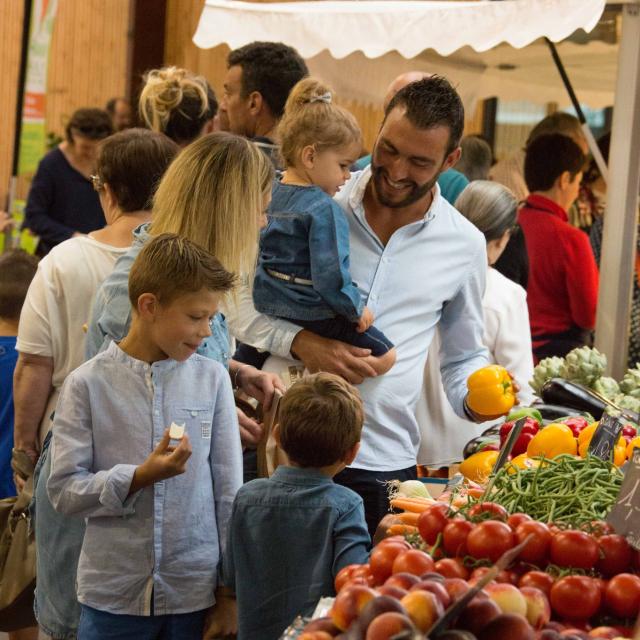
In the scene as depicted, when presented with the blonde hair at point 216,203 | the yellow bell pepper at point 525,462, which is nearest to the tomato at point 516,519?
Answer: the yellow bell pepper at point 525,462

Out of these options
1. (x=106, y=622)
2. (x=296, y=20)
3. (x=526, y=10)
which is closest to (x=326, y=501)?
(x=106, y=622)

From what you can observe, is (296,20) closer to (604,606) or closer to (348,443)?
(348,443)

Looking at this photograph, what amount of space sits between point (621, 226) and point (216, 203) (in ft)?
8.80

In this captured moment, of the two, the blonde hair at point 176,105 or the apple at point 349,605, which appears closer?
the apple at point 349,605

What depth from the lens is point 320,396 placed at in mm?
2789

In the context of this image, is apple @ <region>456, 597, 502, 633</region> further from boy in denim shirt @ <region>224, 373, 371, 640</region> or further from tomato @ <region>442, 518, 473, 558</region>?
boy in denim shirt @ <region>224, 373, 371, 640</region>

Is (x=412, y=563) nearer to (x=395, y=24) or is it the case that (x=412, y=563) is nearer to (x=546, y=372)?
(x=546, y=372)

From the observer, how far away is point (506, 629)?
1.53 metres

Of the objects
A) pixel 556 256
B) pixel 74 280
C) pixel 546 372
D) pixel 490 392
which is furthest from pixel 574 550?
pixel 556 256

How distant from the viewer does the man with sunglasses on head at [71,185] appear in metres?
6.83

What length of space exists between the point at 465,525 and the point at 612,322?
3311 millimetres

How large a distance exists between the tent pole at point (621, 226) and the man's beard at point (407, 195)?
1968 mm

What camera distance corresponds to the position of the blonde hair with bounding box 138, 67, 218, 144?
4496 mm

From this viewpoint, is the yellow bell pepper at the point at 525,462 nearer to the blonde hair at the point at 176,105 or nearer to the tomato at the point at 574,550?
the tomato at the point at 574,550
